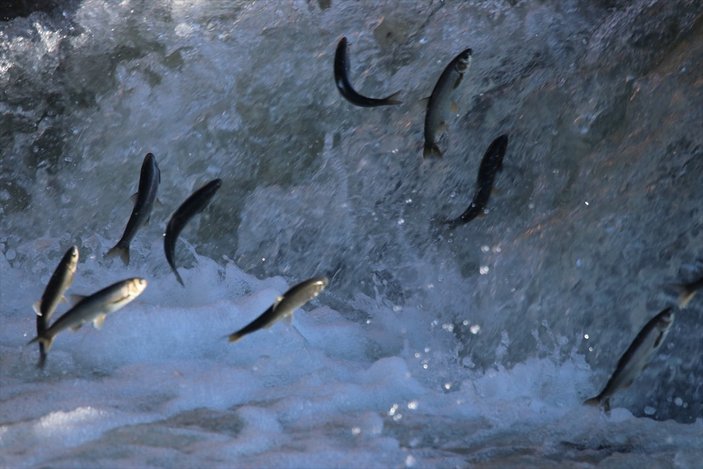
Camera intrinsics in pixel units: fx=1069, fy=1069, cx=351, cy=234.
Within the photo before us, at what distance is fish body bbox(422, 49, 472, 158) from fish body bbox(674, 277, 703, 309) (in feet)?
3.10

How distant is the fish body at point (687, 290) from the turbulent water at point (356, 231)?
0.17 meters

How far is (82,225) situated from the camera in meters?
4.59

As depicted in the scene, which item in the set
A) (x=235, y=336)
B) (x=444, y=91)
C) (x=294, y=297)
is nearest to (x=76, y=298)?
(x=235, y=336)

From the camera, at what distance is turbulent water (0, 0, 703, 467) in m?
3.21

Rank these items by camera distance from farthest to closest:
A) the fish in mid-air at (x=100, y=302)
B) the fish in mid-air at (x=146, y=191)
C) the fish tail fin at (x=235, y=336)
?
the fish in mid-air at (x=146, y=191) → the fish tail fin at (x=235, y=336) → the fish in mid-air at (x=100, y=302)

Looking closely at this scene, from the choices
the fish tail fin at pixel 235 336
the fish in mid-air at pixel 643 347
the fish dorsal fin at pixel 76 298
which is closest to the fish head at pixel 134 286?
the fish dorsal fin at pixel 76 298

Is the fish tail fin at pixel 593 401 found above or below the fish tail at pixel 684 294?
below

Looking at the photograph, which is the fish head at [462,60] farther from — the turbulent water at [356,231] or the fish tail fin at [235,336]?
the fish tail fin at [235,336]

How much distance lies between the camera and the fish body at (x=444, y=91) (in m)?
3.47

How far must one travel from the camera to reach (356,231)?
14.4ft

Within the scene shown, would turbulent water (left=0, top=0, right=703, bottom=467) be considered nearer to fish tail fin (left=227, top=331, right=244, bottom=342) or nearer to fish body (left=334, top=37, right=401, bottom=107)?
fish tail fin (left=227, top=331, right=244, bottom=342)

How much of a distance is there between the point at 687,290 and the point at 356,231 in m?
1.52

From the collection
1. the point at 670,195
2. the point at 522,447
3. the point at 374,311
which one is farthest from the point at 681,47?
the point at 522,447

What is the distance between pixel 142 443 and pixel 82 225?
1866 mm
